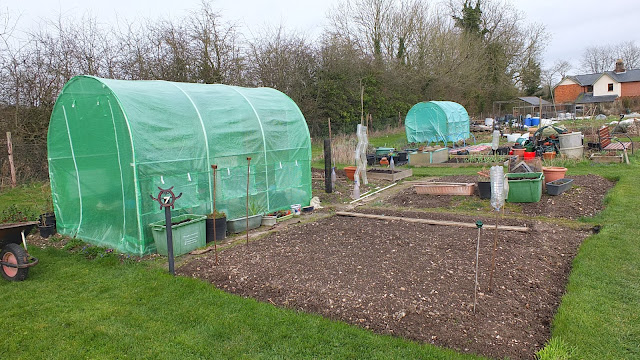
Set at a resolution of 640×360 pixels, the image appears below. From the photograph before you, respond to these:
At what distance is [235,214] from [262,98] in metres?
2.58

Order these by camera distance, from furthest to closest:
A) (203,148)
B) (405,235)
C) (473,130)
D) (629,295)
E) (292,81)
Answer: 1. (473,130)
2. (292,81)
3. (203,148)
4. (405,235)
5. (629,295)

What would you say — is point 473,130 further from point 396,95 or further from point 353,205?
point 353,205

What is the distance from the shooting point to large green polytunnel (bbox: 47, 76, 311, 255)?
6152 millimetres

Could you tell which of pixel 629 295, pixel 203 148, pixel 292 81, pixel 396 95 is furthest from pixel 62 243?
pixel 396 95

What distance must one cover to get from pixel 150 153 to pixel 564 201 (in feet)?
26.8

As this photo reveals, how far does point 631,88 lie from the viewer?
4875cm

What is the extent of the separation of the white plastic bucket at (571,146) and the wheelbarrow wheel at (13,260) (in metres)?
15.0

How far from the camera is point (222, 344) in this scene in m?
3.61

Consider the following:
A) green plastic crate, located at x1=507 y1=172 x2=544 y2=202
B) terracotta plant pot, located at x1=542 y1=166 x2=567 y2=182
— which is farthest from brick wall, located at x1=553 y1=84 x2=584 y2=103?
green plastic crate, located at x1=507 y1=172 x2=544 y2=202

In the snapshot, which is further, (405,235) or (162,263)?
(405,235)

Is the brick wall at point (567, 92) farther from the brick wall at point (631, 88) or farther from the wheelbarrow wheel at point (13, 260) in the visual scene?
the wheelbarrow wheel at point (13, 260)

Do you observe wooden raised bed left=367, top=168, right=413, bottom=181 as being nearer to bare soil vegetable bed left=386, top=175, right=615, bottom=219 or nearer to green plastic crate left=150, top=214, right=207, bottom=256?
bare soil vegetable bed left=386, top=175, right=615, bottom=219

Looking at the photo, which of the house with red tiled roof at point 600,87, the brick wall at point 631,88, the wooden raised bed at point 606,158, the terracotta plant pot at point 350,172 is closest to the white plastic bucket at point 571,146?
the wooden raised bed at point 606,158

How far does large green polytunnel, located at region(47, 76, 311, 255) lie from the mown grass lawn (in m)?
1.16
